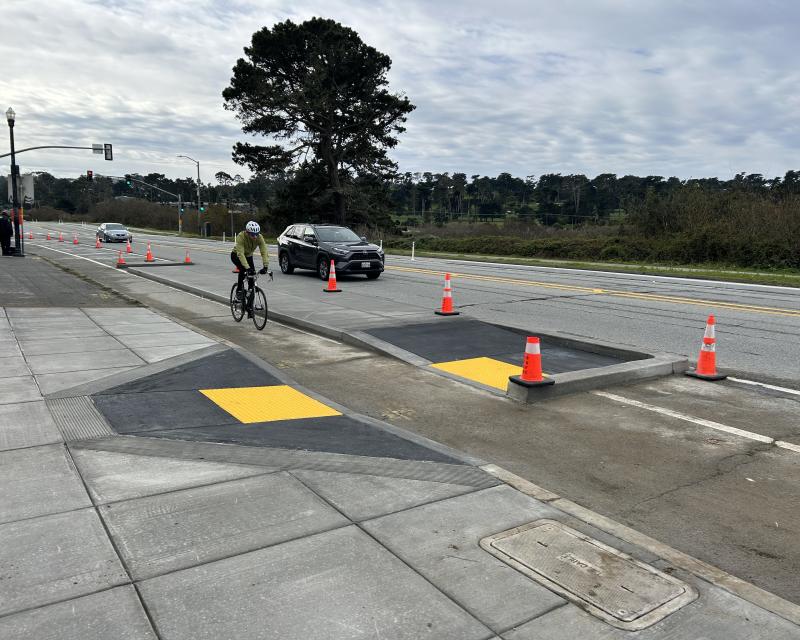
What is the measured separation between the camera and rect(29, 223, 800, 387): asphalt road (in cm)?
970

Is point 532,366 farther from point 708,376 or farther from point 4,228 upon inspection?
point 4,228

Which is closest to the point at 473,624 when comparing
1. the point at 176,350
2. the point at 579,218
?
the point at 176,350

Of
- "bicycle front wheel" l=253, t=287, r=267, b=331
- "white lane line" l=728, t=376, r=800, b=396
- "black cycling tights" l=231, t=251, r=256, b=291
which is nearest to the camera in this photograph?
"white lane line" l=728, t=376, r=800, b=396

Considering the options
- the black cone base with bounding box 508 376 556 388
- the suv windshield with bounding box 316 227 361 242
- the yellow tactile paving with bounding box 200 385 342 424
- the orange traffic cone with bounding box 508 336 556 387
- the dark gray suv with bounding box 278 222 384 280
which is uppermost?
the suv windshield with bounding box 316 227 361 242

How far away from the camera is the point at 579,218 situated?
78.3m

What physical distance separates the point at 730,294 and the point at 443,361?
1159 cm

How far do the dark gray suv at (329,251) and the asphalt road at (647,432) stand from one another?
7.62 metres

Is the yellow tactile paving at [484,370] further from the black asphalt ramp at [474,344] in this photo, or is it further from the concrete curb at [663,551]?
the concrete curb at [663,551]

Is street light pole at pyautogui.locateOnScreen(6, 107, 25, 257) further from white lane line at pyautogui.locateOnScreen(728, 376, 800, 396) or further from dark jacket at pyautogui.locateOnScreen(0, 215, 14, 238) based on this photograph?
white lane line at pyautogui.locateOnScreen(728, 376, 800, 396)

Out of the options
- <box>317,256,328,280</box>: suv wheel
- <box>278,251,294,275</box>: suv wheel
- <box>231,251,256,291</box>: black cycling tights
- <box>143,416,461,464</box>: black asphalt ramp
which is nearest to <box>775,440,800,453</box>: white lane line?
<box>143,416,461,464</box>: black asphalt ramp

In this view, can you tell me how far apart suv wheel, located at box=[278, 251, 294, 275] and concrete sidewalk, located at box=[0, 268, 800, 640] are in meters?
17.1

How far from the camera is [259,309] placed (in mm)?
11758

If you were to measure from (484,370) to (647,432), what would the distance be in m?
2.75

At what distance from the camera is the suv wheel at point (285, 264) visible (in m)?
22.3
